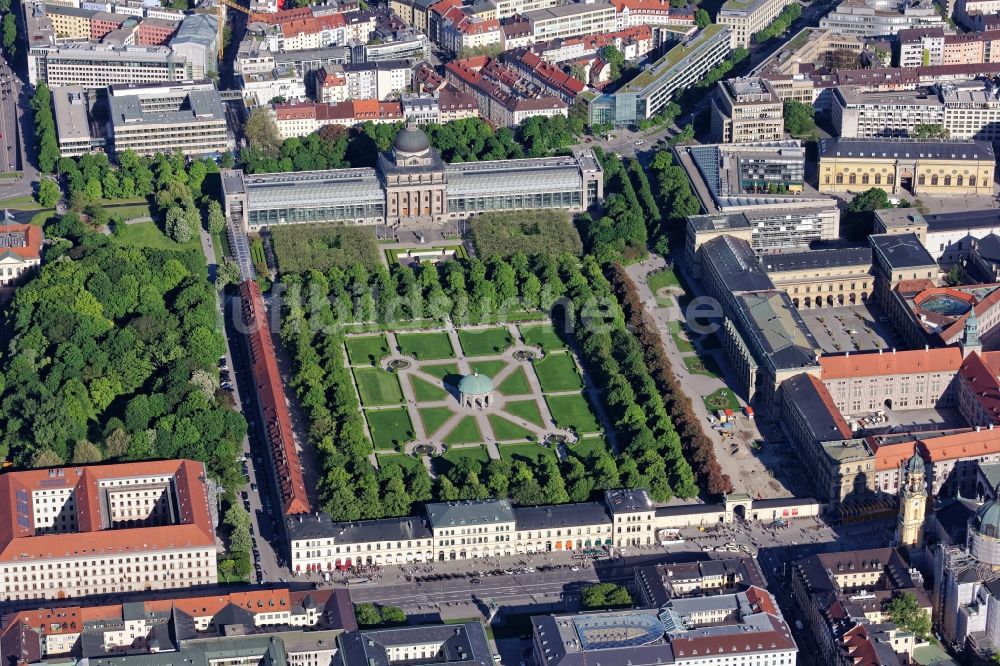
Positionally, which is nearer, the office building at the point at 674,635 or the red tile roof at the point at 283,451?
the office building at the point at 674,635

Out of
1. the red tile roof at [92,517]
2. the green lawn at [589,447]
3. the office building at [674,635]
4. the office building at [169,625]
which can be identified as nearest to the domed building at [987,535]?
the office building at [674,635]

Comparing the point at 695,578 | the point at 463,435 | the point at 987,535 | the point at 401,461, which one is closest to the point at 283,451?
the point at 401,461

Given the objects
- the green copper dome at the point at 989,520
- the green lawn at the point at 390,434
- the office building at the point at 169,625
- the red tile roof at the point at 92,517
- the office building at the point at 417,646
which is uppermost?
the green copper dome at the point at 989,520

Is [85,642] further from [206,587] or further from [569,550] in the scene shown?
[569,550]

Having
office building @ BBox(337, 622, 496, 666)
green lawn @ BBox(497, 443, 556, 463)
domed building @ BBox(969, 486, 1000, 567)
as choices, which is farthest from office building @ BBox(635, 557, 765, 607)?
green lawn @ BBox(497, 443, 556, 463)

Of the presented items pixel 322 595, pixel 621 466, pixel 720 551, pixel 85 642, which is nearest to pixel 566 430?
pixel 621 466

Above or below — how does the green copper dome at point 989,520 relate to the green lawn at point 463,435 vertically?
above

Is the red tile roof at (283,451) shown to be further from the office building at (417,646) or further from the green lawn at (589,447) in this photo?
the green lawn at (589,447)
